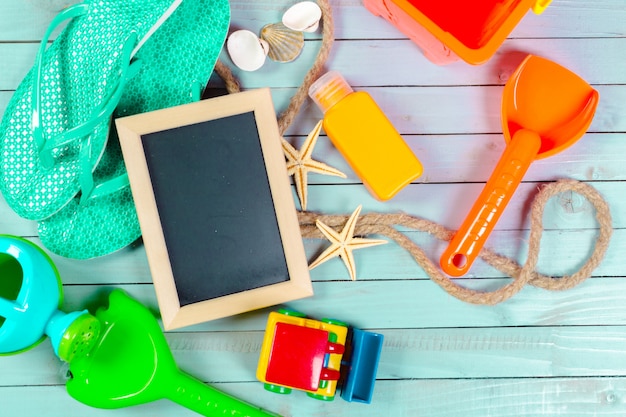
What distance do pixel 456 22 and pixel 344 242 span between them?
37 cm

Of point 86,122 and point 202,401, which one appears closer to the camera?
point 86,122

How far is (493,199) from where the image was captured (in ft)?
2.73

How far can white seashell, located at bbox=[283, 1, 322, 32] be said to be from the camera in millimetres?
875

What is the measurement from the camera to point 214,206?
80 centimetres

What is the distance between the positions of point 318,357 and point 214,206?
0.25 metres

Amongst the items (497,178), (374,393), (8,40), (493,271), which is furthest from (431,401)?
(8,40)

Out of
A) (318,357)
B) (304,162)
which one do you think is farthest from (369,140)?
(318,357)

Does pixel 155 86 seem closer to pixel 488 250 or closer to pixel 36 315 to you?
pixel 36 315

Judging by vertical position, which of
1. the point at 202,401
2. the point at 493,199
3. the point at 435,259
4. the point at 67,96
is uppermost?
the point at 67,96

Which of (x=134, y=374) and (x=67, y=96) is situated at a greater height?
(x=67, y=96)

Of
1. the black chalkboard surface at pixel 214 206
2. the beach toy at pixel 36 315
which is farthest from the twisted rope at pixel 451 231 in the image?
the beach toy at pixel 36 315

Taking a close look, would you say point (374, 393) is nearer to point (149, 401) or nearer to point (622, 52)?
point (149, 401)

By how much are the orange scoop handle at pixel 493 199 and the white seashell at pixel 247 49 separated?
1.27 ft

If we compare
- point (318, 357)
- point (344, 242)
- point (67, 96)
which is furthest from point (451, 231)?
point (67, 96)
